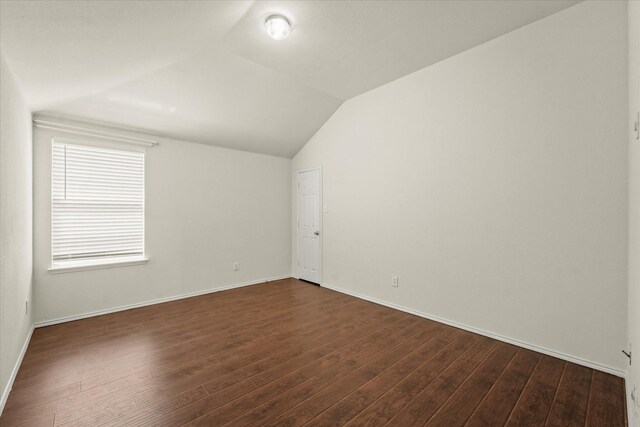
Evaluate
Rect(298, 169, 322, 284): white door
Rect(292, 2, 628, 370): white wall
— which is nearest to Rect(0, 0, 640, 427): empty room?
Rect(292, 2, 628, 370): white wall

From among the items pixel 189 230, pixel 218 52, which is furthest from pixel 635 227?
pixel 189 230

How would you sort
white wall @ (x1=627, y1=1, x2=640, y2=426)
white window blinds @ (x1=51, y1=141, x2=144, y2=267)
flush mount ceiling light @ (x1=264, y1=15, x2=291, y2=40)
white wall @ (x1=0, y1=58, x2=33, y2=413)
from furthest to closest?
white window blinds @ (x1=51, y1=141, x2=144, y2=267) < flush mount ceiling light @ (x1=264, y1=15, x2=291, y2=40) < white wall @ (x1=0, y1=58, x2=33, y2=413) < white wall @ (x1=627, y1=1, x2=640, y2=426)

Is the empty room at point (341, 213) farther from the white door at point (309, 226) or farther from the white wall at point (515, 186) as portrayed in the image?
the white door at point (309, 226)

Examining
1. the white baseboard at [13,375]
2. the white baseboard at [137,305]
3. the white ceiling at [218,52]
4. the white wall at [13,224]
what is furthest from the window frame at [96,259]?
the white baseboard at [13,375]

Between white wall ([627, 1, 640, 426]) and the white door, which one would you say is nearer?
white wall ([627, 1, 640, 426])

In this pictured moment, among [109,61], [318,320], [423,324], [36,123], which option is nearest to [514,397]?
[423,324]

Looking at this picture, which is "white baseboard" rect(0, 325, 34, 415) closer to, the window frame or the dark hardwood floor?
the dark hardwood floor

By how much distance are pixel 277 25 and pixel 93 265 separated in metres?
3.46

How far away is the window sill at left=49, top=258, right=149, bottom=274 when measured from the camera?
10.5 feet

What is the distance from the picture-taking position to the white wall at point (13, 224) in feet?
5.98

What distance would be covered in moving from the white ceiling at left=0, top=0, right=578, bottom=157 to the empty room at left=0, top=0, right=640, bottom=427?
0.03m

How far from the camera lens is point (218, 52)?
2.91 metres

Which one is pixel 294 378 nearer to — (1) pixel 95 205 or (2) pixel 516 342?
(2) pixel 516 342

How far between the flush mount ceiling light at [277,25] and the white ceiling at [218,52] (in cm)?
6
